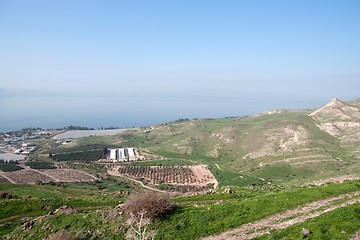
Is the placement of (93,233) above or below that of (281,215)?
below

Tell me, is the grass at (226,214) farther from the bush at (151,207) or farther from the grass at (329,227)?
the grass at (329,227)

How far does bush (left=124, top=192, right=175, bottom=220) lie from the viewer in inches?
865

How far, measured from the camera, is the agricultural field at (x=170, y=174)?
8419 centimetres

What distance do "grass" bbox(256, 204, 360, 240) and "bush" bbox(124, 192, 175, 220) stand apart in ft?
24.5

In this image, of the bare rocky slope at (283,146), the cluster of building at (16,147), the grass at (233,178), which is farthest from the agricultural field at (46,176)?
the bare rocky slope at (283,146)

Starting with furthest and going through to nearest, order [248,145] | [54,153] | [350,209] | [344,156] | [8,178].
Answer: [54,153] < [248,145] < [344,156] < [8,178] < [350,209]

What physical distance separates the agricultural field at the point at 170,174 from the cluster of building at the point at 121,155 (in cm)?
1367

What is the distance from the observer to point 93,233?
22844 mm

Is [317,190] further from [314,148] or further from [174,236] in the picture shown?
[314,148]

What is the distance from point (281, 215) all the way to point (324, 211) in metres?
2.94

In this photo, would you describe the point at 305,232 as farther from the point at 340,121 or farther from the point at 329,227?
the point at 340,121

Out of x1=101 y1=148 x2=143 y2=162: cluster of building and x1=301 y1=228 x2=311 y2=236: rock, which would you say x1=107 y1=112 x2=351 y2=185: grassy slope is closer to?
x1=101 y1=148 x2=143 y2=162: cluster of building

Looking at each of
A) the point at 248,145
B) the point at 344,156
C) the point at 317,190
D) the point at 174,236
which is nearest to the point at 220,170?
the point at 248,145

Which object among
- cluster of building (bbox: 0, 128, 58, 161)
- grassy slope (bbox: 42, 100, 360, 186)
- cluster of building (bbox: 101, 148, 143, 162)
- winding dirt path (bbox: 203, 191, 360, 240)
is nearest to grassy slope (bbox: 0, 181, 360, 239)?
winding dirt path (bbox: 203, 191, 360, 240)
